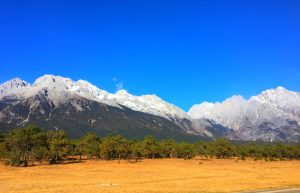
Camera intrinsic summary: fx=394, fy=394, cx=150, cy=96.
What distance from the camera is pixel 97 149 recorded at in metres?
152

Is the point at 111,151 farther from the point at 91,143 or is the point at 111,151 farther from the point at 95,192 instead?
the point at 95,192

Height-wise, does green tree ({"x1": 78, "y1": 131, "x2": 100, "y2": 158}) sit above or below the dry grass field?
above

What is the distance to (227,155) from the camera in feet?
622

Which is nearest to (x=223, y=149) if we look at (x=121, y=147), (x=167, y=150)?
(x=167, y=150)

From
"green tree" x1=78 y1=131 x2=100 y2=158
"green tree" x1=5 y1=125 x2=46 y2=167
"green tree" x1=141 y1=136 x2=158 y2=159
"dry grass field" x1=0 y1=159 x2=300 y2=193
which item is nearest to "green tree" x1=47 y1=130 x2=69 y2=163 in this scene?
"green tree" x1=5 y1=125 x2=46 y2=167

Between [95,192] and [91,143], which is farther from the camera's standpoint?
[91,143]

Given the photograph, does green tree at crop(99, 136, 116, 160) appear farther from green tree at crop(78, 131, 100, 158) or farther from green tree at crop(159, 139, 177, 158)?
green tree at crop(159, 139, 177, 158)

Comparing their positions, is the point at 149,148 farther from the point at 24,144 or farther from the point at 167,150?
the point at 24,144

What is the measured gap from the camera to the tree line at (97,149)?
118 m

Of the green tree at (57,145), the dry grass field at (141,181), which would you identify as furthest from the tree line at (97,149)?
the dry grass field at (141,181)

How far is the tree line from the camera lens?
387 feet

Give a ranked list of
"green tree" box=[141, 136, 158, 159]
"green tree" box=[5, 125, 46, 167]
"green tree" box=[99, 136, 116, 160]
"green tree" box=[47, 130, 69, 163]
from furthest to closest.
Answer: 1. "green tree" box=[141, 136, 158, 159]
2. "green tree" box=[99, 136, 116, 160]
3. "green tree" box=[47, 130, 69, 163]
4. "green tree" box=[5, 125, 46, 167]

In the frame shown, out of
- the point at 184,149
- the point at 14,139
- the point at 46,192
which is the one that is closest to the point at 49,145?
the point at 14,139

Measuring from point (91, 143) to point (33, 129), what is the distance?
3624 cm
